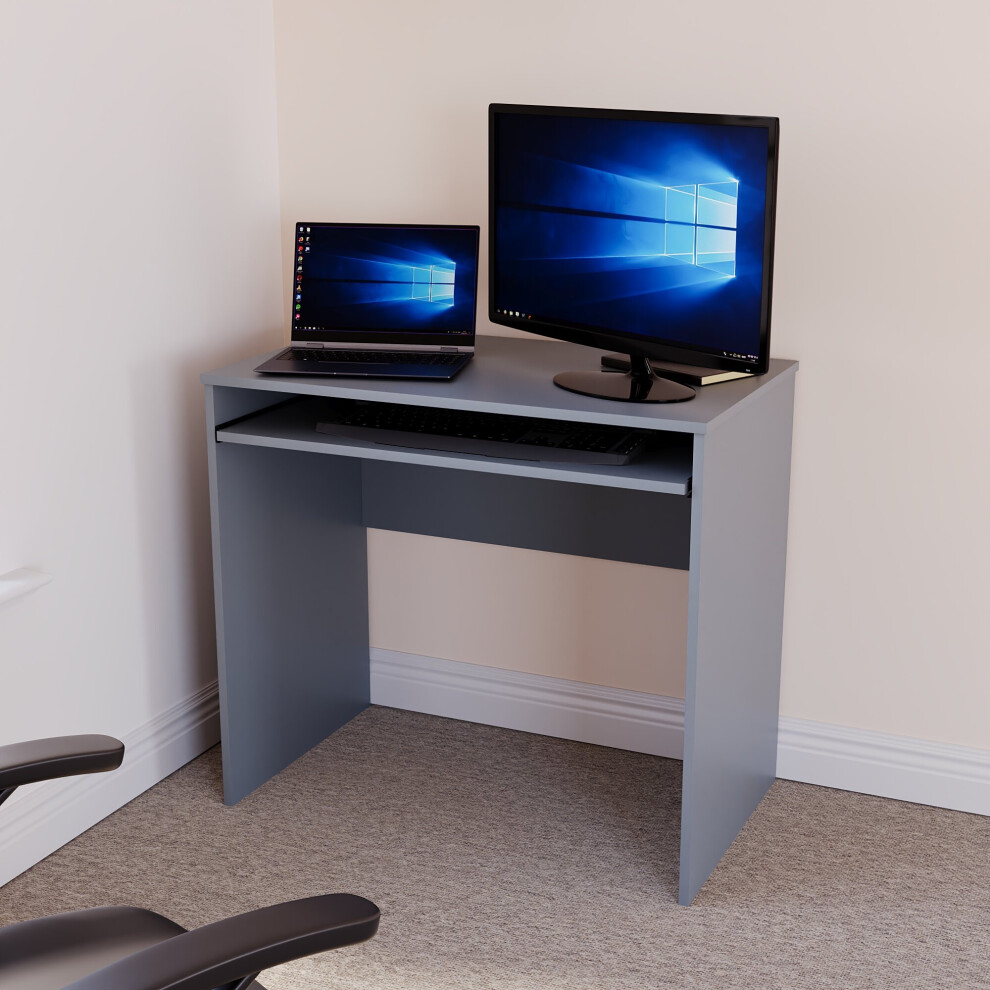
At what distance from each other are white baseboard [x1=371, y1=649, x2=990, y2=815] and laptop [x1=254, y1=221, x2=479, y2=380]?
86cm

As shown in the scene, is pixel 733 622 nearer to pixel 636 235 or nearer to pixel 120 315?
pixel 636 235

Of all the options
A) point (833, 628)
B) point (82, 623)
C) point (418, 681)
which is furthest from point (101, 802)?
point (833, 628)

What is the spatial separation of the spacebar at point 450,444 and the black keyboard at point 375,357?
154 millimetres

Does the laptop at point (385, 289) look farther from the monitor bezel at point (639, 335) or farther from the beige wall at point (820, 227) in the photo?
the beige wall at point (820, 227)

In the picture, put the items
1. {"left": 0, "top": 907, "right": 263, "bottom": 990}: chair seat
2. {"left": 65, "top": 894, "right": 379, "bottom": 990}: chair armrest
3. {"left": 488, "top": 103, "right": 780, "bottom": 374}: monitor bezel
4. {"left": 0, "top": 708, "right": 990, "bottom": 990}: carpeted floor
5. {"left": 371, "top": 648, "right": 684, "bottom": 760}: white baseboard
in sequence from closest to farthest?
{"left": 65, "top": 894, "right": 379, "bottom": 990}: chair armrest
{"left": 0, "top": 907, "right": 263, "bottom": 990}: chair seat
{"left": 488, "top": 103, "right": 780, "bottom": 374}: monitor bezel
{"left": 0, "top": 708, "right": 990, "bottom": 990}: carpeted floor
{"left": 371, "top": 648, "right": 684, "bottom": 760}: white baseboard

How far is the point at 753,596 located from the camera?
2383 mm

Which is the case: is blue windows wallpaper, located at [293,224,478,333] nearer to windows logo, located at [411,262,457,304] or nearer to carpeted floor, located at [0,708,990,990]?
windows logo, located at [411,262,457,304]

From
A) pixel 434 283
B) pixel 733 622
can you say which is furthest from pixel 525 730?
pixel 434 283

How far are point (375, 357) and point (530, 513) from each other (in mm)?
543

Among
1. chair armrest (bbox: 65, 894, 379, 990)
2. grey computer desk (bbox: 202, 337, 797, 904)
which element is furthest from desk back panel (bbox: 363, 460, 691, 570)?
chair armrest (bbox: 65, 894, 379, 990)

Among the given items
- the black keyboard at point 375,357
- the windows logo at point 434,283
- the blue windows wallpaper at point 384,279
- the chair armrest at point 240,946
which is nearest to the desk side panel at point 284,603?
the black keyboard at point 375,357

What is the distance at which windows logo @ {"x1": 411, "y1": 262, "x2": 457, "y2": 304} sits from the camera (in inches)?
97.3

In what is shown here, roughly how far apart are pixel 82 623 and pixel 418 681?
890 millimetres

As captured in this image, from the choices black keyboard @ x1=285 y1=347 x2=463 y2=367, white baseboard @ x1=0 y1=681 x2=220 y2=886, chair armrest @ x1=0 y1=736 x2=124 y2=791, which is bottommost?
white baseboard @ x1=0 y1=681 x2=220 y2=886
